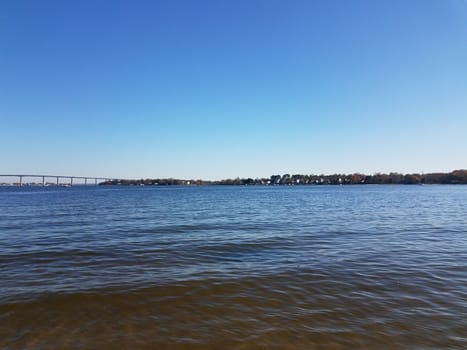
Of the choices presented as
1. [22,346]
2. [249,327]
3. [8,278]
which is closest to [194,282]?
[249,327]

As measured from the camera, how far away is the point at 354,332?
6.01 metres

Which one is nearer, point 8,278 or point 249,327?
point 249,327

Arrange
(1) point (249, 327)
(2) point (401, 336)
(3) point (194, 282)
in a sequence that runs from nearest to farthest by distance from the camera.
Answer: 1. (2) point (401, 336)
2. (1) point (249, 327)
3. (3) point (194, 282)

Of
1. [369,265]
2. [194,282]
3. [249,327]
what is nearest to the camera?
[249,327]

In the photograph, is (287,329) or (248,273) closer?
(287,329)

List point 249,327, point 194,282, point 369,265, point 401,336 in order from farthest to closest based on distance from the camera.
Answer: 1. point 369,265
2. point 194,282
3. point 249,327
4. point 401,336

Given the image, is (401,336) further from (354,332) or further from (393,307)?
(393,307)

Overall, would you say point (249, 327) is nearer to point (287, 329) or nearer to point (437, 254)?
point (287, 329)

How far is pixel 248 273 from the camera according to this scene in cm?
1032

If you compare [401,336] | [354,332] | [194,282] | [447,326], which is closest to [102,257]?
[194,282]

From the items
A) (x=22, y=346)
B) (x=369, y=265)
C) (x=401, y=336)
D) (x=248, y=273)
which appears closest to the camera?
(x=22, y=346)

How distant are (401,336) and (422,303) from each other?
2.22 meters

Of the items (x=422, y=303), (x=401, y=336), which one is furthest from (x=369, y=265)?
(x=401, y=336)

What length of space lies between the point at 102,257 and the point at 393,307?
11.8m
